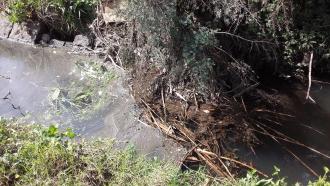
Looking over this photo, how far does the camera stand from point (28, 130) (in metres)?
4.95

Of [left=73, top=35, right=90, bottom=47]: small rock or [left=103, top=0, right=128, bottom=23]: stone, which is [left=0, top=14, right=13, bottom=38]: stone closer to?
[left=73, top=35, right=90, bottom=47]: small rock

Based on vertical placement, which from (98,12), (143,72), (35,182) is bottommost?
(35,182)

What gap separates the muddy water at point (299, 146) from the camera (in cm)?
519

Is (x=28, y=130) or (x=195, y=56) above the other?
(x=195, y=56)

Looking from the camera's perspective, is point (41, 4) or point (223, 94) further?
point (41, 4)

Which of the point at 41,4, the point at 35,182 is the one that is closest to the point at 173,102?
the point at 35,182

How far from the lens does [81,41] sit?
7312mm

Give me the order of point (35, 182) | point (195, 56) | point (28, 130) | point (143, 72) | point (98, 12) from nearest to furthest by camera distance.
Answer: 1. point (35, 182)
2. point (28, 130)
3. point (195, 56)
4. point (143, 72)
5. point (98, 12)

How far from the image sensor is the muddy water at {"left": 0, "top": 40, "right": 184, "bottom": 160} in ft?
18.0

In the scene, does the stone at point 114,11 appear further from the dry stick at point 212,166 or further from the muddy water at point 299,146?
the muddy water at point 299,146

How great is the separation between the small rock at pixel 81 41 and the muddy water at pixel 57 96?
0.23 m

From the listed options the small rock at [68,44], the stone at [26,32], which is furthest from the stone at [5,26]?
the small rock at [68,44]

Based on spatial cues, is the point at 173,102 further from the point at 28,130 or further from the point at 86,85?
the point at 28,130

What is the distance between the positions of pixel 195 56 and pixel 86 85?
1724mm
